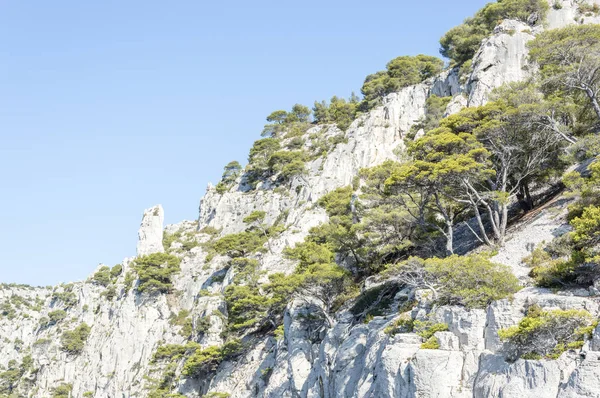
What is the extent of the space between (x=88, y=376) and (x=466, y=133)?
65.6 m

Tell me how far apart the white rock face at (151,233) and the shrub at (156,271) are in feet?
20.7

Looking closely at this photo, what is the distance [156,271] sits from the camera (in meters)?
69.1

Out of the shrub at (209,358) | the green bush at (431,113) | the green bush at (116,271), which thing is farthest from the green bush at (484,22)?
the green bush at (116,271)

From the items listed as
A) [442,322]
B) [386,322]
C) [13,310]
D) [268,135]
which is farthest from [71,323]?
[442,322]

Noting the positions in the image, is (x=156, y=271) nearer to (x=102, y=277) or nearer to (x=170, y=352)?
(x=170, y=352)

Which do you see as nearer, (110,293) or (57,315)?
(110,293)

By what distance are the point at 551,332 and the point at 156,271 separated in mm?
60568

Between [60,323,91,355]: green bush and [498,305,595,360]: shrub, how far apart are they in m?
78.8

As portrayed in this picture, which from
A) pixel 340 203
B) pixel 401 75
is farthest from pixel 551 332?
pixel 401 75

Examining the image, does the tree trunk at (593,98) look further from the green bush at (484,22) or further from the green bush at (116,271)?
the green bush at (116,271)

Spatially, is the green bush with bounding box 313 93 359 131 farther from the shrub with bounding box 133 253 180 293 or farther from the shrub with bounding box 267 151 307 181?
the shrub with bounding box 133 253 180 293

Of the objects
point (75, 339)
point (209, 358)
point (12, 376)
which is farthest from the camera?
point (12, 376)

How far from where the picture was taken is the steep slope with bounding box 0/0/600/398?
1902 cm

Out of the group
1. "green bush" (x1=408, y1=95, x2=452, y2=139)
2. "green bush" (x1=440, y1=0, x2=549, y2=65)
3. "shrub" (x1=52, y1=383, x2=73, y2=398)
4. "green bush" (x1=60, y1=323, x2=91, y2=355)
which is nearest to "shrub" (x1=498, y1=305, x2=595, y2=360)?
"green bush" (x1=408, y1=95, x2=452, y2=139)
